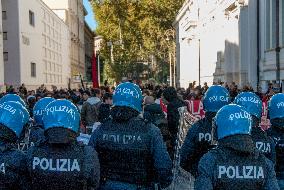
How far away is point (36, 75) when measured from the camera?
4566 cm

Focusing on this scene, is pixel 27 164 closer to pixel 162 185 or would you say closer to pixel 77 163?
pixel 77 163

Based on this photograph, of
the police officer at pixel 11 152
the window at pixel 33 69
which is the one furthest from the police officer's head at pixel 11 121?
the window at pixel 33 69

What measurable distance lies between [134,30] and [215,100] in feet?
205

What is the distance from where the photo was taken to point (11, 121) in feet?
15.1

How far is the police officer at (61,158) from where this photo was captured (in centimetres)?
424

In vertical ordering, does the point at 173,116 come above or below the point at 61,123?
below

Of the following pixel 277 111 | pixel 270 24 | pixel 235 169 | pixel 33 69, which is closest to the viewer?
pixel 235 169

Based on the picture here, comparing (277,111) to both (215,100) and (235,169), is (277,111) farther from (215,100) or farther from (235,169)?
(235,169)

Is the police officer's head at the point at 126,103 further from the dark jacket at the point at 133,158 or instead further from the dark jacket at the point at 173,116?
the dark jacket at the point at 173,116

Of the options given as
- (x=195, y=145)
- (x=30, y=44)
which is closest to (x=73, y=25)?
(x=30, y=44)

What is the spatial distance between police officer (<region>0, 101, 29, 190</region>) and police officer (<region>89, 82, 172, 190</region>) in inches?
34.8

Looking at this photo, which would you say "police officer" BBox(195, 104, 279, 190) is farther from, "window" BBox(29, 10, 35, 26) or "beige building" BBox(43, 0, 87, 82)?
"beige building" BBox(43, 0, 87, 82)

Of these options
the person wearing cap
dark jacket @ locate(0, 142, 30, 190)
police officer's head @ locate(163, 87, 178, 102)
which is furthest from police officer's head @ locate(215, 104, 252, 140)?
the person wearing cap

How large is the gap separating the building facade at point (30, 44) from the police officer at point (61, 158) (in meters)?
36.1
